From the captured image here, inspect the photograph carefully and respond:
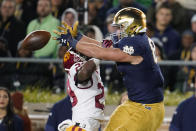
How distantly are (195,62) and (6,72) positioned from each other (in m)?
3.12

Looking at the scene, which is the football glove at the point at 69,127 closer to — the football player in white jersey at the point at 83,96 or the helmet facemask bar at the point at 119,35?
the football player in white jersey at the point at 83,96

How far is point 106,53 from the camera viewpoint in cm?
566

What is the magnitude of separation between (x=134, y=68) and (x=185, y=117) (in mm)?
2310

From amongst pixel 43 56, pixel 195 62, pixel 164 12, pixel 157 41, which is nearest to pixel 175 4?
pixel 164 12

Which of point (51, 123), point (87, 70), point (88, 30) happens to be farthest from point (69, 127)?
point (88, 30)

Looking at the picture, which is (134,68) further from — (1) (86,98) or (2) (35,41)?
(2) (35,41)

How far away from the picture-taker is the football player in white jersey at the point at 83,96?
19.9 ft

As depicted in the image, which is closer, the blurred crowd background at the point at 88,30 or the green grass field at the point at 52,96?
the green grass field at the point at 52,96

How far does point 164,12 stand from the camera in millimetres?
9617

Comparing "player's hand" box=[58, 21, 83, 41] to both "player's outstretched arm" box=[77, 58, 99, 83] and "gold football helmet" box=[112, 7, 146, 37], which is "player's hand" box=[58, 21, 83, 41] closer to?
"player's outstretched arm" box=[77, 58, 99, 83]

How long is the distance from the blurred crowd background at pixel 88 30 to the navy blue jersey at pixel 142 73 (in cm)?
259

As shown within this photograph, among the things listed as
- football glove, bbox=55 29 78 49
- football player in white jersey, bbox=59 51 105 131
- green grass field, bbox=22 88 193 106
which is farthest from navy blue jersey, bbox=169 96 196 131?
football glove, bbox=55 29 78 49

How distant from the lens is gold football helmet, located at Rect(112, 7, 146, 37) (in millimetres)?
5750

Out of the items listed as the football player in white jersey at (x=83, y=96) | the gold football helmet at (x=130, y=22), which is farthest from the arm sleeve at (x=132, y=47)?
the football player in white jersey at (x=83, y=96)
